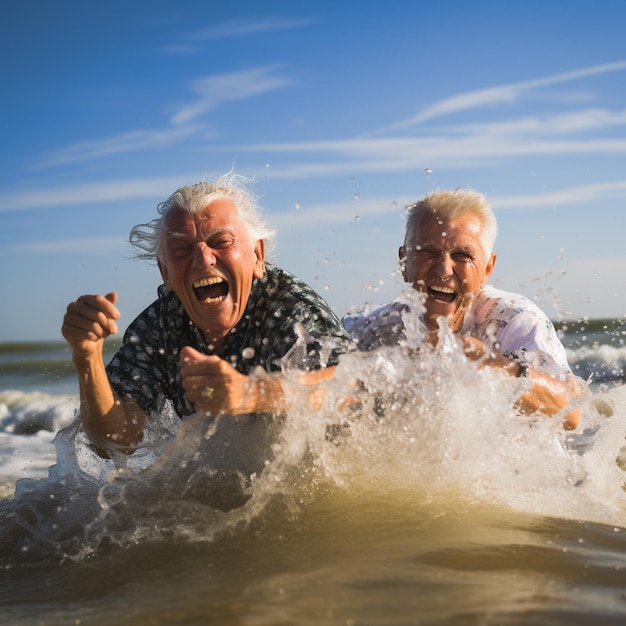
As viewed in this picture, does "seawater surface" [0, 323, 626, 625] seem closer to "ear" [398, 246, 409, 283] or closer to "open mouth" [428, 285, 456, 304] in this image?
"open mouth" [428, 285, 456, 304]

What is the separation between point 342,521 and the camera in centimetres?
353

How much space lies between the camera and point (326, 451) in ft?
13.0

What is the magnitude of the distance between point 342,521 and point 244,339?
1.20 m

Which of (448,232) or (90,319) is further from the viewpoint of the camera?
(448,232)

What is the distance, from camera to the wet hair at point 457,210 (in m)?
4.72

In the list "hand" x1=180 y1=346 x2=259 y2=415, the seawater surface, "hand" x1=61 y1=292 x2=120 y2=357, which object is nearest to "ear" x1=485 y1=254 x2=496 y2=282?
the seawater surface

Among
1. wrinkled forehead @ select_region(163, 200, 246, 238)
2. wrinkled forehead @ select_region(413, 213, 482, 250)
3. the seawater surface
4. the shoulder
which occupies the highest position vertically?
wrinkled forehead @ select_region(163, 200, 246, 238)

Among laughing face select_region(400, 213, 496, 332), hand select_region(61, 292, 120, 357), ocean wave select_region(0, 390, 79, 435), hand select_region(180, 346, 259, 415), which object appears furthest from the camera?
ocean wave select_region(0, 390, 79, 435)

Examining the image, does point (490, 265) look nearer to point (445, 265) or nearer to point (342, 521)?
point (445, 265)

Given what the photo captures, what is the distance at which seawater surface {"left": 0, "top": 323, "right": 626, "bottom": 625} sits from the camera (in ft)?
8.98

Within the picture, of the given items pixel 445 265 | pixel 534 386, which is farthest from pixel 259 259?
pixel 534 386

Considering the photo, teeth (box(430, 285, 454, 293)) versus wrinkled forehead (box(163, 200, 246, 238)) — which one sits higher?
wrinkled forehead (box(163, 200, 246, 238))

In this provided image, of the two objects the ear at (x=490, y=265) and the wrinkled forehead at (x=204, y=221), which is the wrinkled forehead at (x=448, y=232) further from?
the wrinkled forehead at (x=204, y=221)

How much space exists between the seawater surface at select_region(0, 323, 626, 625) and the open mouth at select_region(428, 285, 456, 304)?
0.52 meters
